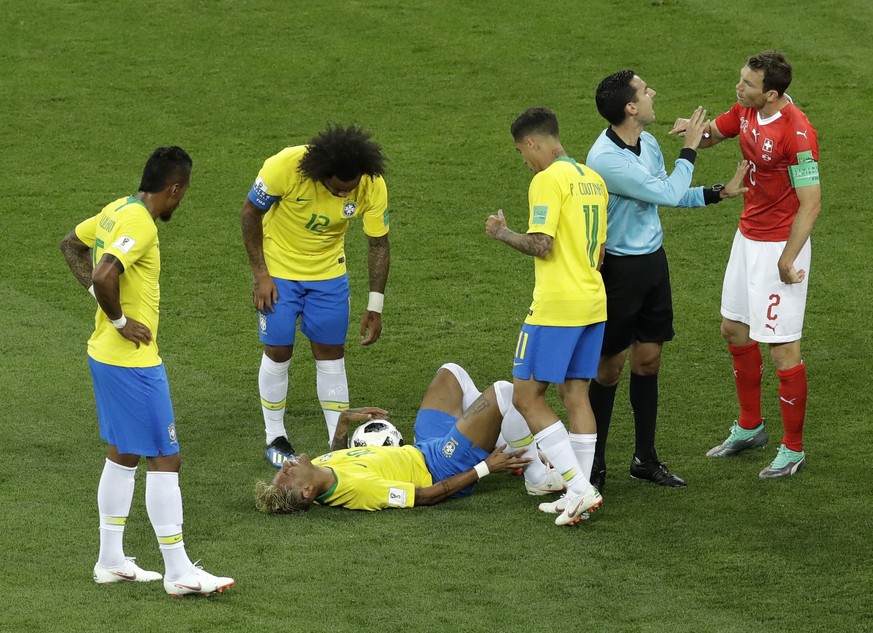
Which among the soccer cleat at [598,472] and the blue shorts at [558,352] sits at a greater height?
the blue shorts at [558,352]

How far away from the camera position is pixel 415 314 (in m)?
10.6

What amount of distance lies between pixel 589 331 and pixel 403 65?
10.1m

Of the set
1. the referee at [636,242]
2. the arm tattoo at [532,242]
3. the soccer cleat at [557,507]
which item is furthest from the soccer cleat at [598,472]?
the arm tattoo at [532,242]

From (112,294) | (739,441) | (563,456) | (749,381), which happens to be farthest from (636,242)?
(112,294)

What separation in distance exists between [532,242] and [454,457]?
4.63 ft

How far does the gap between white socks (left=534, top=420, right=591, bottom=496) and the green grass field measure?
238 millimetres

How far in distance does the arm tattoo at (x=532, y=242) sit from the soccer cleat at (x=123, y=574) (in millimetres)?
2294

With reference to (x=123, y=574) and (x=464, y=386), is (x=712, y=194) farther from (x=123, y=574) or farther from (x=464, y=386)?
(x=123, y=574)

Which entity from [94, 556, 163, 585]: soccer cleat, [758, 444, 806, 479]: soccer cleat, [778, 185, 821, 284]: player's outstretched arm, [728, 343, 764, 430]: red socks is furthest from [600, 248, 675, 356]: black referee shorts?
[94, 556, 163, 585]: soccer cleat

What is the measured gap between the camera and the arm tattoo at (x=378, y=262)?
316 inches

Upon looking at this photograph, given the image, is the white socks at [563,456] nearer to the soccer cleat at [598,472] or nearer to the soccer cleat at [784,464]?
the soccer cleat at [598,472]

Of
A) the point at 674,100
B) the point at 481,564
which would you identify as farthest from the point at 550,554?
the point at 674,100

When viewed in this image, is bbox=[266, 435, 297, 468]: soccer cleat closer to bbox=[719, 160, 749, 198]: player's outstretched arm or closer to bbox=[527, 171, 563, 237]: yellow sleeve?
bbox=[527, 171, 563, 237]: yellow sleeve

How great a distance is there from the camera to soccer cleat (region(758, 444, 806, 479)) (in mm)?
7395
